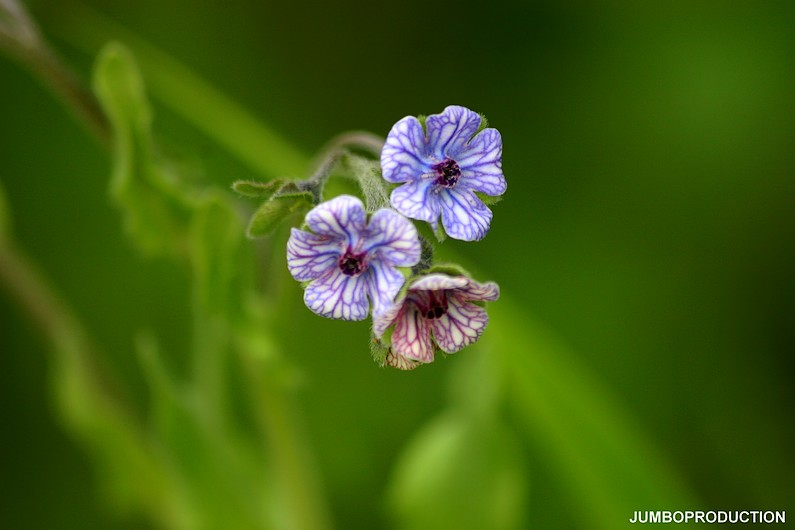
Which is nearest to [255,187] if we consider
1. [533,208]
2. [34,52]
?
[34,52]

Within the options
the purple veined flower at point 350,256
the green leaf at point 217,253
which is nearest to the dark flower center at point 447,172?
the purple veined flower at point 350,256

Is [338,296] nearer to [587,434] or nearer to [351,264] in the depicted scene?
[351,264]

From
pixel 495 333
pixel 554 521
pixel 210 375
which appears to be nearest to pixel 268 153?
pixel 210 375

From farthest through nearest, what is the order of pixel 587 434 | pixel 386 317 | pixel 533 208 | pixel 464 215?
pixel 533 208
pixel 587 434
pixel 464 215
pixel 386 317

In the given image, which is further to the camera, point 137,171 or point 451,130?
point 137,171

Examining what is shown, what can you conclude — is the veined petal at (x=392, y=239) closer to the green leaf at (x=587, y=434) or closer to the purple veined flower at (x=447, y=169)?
the purple veined flower at (x=447, y=169)

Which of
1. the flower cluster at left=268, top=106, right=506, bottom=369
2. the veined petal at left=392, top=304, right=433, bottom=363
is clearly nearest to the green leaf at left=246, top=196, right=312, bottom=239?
the flower cluster at left=268, top=106, right=506, bottom=369
